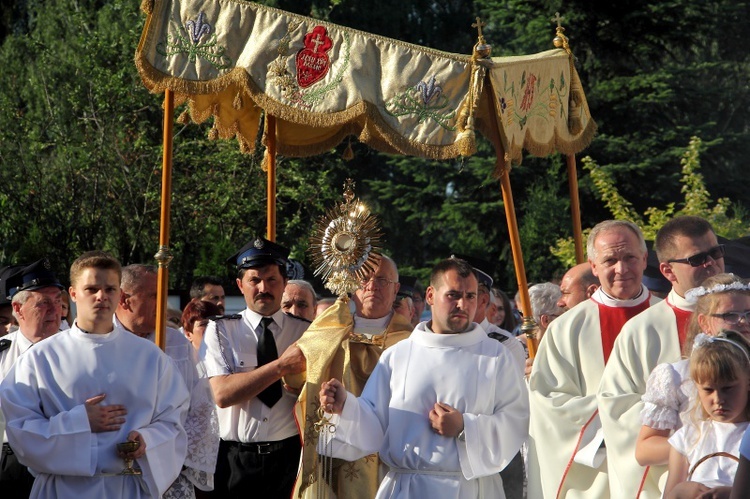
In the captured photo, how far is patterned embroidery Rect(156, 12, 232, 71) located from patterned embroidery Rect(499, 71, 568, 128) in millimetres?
1704

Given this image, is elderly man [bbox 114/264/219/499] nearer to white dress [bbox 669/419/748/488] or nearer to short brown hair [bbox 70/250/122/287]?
short brown hair [bbox 70/250/122/287]

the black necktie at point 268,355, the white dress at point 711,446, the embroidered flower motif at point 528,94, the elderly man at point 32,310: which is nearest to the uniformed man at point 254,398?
the black necktie at point 268,355

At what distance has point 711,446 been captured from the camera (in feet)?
14.5

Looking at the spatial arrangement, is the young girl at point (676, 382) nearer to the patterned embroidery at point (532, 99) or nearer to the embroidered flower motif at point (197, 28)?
the patterned embroidery at point (532, 99)

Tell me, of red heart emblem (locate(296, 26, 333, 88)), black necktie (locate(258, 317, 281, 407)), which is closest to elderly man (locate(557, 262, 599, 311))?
black necktie (locate(258, 317, 281, 407))

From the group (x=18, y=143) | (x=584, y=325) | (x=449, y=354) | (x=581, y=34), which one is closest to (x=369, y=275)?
(x=449, y=354)

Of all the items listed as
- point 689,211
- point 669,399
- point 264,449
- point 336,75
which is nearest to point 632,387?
point 669,399

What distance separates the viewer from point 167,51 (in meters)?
7.20

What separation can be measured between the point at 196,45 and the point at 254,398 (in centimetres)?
223

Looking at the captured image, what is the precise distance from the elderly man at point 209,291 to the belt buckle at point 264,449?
92.0 inches

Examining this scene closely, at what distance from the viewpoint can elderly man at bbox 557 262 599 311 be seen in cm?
702

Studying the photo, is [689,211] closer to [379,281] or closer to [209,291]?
[209,291]

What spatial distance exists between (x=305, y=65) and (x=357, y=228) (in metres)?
1.46

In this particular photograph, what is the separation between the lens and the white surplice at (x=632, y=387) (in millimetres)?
5402
